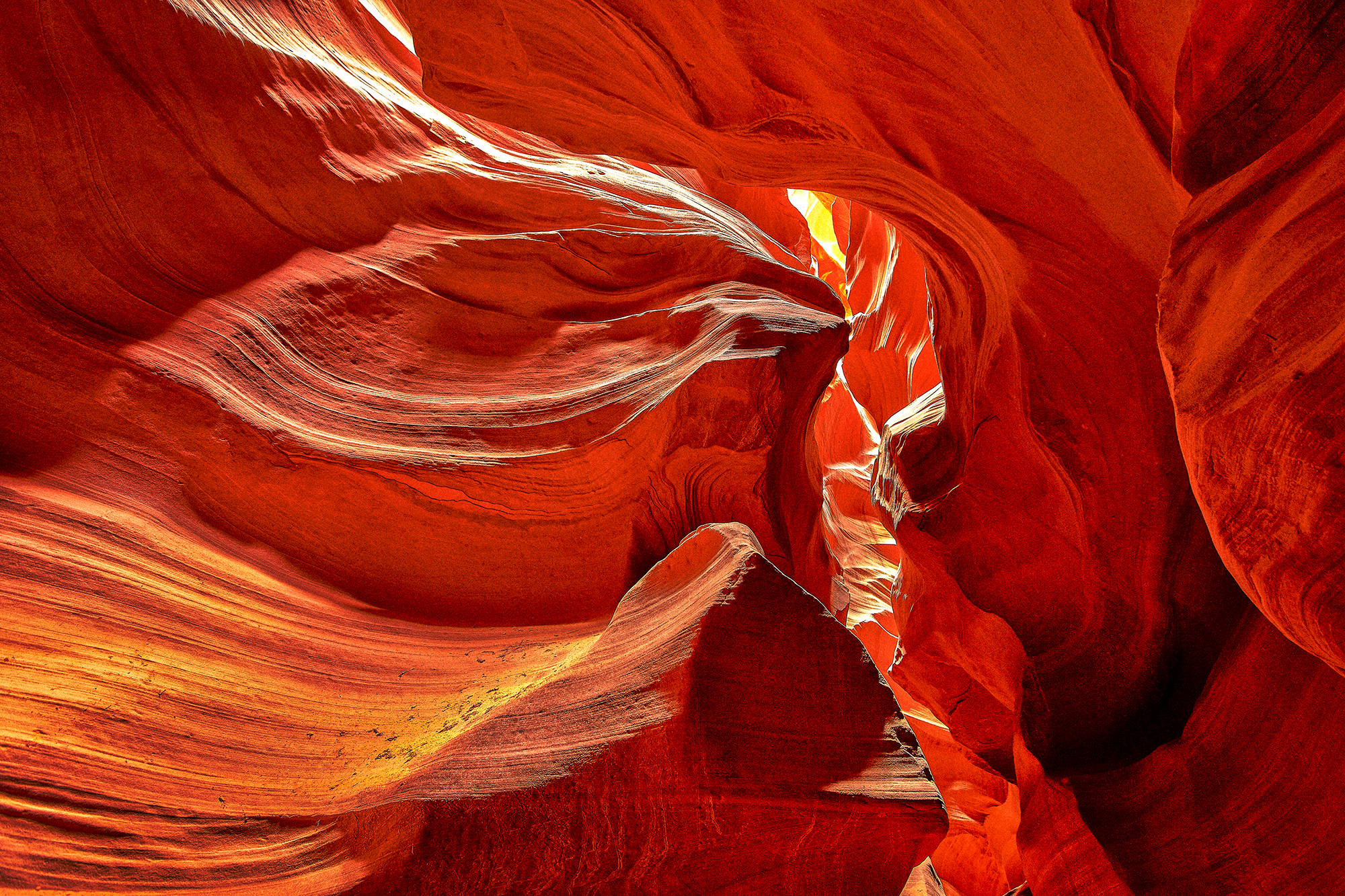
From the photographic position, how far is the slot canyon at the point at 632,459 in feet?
6.02

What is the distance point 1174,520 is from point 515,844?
9.60 feet

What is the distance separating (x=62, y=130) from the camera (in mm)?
3078

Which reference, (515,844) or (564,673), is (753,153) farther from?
(515,844)

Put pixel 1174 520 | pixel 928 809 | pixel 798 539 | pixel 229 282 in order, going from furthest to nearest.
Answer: pixel 798 539
pixel 229 282
pixel 1174 520
pixel 928 809

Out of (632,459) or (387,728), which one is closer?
(387,728)

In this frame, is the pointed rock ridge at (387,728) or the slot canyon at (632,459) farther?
the pointed rock ridge at (387,728)

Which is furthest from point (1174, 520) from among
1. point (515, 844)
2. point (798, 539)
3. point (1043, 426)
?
point (515, 844)

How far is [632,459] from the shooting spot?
3.80m

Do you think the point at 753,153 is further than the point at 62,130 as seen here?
Yes

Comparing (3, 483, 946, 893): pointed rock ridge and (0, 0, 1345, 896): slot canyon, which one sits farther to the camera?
(3, 483, 946, 893): pointed rock ridge

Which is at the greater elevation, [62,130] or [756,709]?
[62,130]

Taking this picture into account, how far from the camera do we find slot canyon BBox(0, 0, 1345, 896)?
1.84 metres

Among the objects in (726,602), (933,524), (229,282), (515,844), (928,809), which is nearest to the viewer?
(515,844)

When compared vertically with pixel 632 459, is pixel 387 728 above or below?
below
